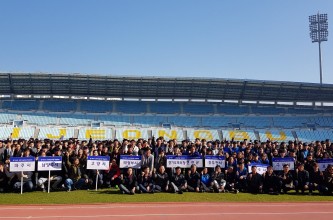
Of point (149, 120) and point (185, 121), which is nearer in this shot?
point (149, 120)

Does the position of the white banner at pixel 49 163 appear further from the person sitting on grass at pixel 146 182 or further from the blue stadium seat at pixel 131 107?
the blue stadium seat at pixel 131 107

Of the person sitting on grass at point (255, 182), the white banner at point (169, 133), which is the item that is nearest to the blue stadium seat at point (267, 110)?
the white banner at point (169, 133)

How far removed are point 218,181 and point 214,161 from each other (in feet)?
3.02

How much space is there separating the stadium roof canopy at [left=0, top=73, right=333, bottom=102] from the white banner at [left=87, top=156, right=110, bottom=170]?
98.8 feet

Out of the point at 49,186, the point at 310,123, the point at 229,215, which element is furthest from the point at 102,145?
the point at 310,123

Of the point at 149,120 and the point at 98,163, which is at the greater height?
the point at 149,120

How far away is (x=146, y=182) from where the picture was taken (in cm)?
1273

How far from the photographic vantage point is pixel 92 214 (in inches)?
351

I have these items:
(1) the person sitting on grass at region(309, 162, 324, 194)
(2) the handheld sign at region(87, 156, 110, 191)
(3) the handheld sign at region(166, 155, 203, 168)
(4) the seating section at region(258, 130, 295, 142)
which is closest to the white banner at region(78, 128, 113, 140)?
(4) the seating section at region(258, 130, 295, 142)

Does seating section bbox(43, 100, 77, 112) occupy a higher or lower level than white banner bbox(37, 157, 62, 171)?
higher

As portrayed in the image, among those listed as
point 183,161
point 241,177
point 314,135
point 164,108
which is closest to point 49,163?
point 183,161

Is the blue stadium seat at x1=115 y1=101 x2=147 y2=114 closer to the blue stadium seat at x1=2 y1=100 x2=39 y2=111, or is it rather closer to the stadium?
the stadium

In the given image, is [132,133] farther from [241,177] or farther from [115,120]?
[241,177]

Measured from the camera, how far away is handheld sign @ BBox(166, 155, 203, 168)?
13.6 metres
